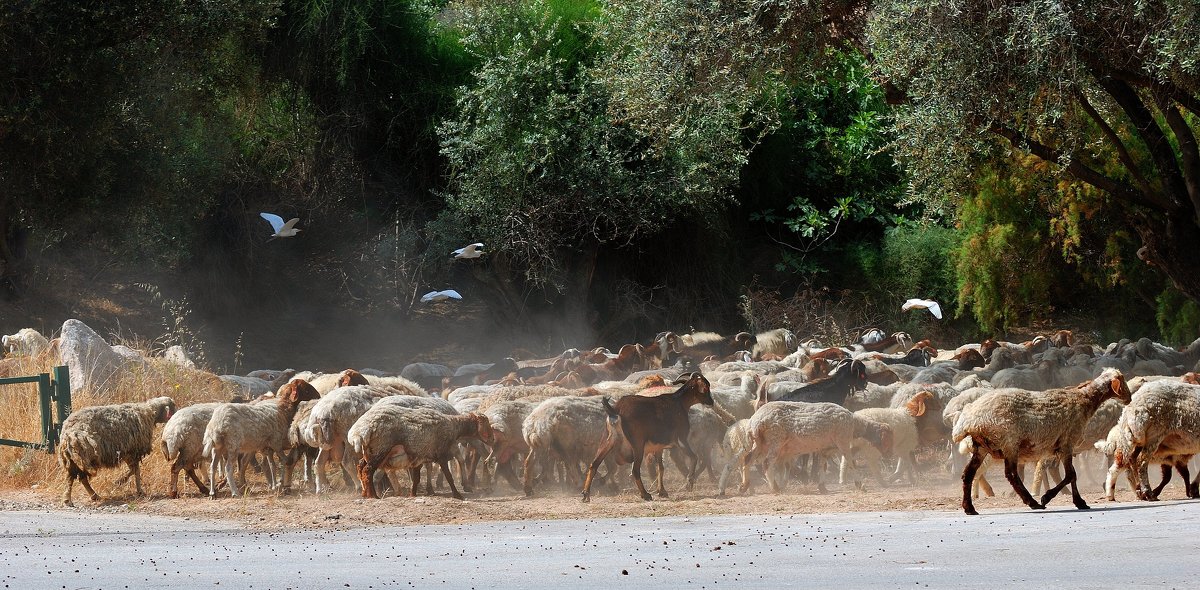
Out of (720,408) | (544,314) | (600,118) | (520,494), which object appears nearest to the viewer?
(520,494)

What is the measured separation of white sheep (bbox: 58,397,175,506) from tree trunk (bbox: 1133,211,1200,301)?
11.8 m

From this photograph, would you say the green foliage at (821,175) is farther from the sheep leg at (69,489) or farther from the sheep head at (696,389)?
the sheep leg at (69,489)

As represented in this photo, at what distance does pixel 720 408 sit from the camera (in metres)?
13.1

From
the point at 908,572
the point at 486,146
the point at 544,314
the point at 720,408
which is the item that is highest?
the point at 486,146

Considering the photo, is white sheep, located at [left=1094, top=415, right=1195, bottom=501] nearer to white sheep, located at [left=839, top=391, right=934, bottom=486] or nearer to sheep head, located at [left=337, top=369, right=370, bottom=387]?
white sheep, located at [left=839, top=391, right=934, bottom=486]

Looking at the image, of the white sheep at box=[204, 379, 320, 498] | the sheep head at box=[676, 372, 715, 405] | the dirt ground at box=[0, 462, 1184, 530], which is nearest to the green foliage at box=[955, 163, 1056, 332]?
the dirt ground at box=[0, 462, 1184, 530]

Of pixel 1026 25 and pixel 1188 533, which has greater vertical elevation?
pixel 1026 25

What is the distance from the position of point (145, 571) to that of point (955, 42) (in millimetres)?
9766

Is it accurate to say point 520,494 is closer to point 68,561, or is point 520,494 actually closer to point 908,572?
point 68,561

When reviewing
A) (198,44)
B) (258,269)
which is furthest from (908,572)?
(258,269)

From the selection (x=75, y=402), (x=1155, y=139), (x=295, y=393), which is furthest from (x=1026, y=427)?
(x=75, y=402)

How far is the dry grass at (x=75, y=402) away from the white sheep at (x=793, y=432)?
5.68 m

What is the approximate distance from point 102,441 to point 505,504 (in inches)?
144

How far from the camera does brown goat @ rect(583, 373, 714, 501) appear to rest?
11367 mm
